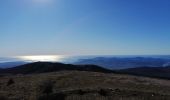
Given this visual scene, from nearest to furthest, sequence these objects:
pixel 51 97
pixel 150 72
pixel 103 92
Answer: pixel 51 97 → pixel 103 92 → pixel 150 72

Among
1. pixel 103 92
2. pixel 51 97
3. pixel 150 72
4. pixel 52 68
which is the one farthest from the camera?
pixel 150 72

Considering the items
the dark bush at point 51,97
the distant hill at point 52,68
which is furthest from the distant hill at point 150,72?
the dark bush at point 51,97

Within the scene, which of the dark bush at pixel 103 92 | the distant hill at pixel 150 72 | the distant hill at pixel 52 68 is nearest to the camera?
the dark bush at pixel 103 92

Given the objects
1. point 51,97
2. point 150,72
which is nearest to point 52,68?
point 150,72

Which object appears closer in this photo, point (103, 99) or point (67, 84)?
point (103, 99)

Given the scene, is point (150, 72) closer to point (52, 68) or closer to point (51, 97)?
point (52, 68)

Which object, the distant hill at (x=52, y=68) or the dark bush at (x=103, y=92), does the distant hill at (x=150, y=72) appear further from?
the dark bush at (x=103, y=92)

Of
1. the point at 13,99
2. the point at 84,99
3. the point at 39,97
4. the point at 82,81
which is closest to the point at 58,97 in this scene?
the point at 39,97

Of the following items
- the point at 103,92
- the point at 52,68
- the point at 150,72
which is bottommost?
the point at 150,72

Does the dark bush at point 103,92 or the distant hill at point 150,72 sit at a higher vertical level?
the dark bush at point 103,92

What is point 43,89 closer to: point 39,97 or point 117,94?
point 39,97

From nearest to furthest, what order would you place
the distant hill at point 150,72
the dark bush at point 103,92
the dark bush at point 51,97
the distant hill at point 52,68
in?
the dark bush at point 51,97
the dark bush at point 103,92
the distant hill at point 52,68
the distant hill at point 150,72
